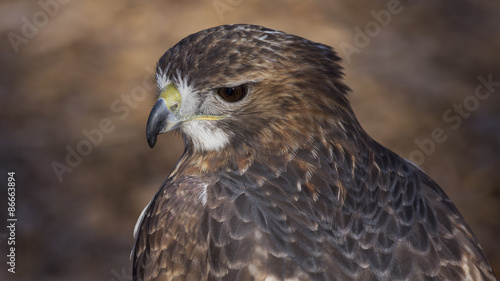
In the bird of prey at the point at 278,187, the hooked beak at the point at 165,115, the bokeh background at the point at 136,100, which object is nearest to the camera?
the bird of prey at the point at 278,187

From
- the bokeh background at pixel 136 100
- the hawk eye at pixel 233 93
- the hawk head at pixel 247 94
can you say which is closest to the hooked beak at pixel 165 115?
the hawk head at pixel 247 94

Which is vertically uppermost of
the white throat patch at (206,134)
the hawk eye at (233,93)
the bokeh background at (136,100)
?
the hawk eye at (233,93)

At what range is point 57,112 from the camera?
819 centimetres

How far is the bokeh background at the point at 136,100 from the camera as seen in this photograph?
7203 mm

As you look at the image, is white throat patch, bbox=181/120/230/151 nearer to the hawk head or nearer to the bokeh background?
the hawk head

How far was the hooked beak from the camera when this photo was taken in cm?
418

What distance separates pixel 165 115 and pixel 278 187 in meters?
0.83

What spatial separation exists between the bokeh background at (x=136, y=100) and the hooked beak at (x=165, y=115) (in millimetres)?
2823

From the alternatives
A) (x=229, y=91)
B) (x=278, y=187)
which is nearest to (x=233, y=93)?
(x=229, y=91)

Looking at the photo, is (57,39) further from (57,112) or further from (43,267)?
(43,267)

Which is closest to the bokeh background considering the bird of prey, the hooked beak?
the hooked beak

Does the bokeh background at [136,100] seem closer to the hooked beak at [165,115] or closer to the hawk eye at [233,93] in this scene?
the hooked beak at [165,115]

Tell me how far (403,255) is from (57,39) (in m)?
6.47

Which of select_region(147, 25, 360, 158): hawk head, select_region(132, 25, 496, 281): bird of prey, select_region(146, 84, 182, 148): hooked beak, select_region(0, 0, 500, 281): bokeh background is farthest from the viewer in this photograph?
select_region(0, 0, 500, 281): bokeh background
